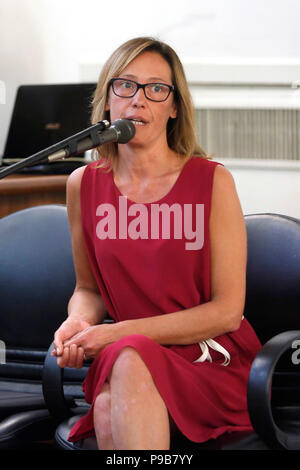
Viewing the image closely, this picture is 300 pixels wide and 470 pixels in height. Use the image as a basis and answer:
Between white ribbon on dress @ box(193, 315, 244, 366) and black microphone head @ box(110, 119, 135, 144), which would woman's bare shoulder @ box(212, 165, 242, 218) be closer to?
white ribbon on dress @ box(193, 315, 244, 366)

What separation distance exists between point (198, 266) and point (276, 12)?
56.4 inches

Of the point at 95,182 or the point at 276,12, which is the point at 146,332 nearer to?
the point at 95,182

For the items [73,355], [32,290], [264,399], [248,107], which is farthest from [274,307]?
[248,107]

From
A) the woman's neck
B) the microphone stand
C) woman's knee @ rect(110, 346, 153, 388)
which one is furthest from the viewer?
the woman's neck

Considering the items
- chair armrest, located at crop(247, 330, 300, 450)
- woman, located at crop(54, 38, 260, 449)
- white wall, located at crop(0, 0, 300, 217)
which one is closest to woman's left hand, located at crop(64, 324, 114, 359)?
woman, located at crop(54, 38, 260, 449)

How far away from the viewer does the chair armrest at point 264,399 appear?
4.53 ft

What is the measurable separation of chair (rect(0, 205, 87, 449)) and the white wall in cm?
100

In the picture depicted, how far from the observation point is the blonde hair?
63.6 inches

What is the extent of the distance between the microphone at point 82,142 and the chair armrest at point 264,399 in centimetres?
50

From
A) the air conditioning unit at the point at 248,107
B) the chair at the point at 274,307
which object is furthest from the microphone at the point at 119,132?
the air conditioning unit at the point at 248,107

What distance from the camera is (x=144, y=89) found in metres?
1.58

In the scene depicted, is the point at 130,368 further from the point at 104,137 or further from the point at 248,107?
the point at 248,107

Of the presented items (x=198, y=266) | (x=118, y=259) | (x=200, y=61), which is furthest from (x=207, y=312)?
(x=200, y=61)

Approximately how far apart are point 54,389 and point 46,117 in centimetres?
130
